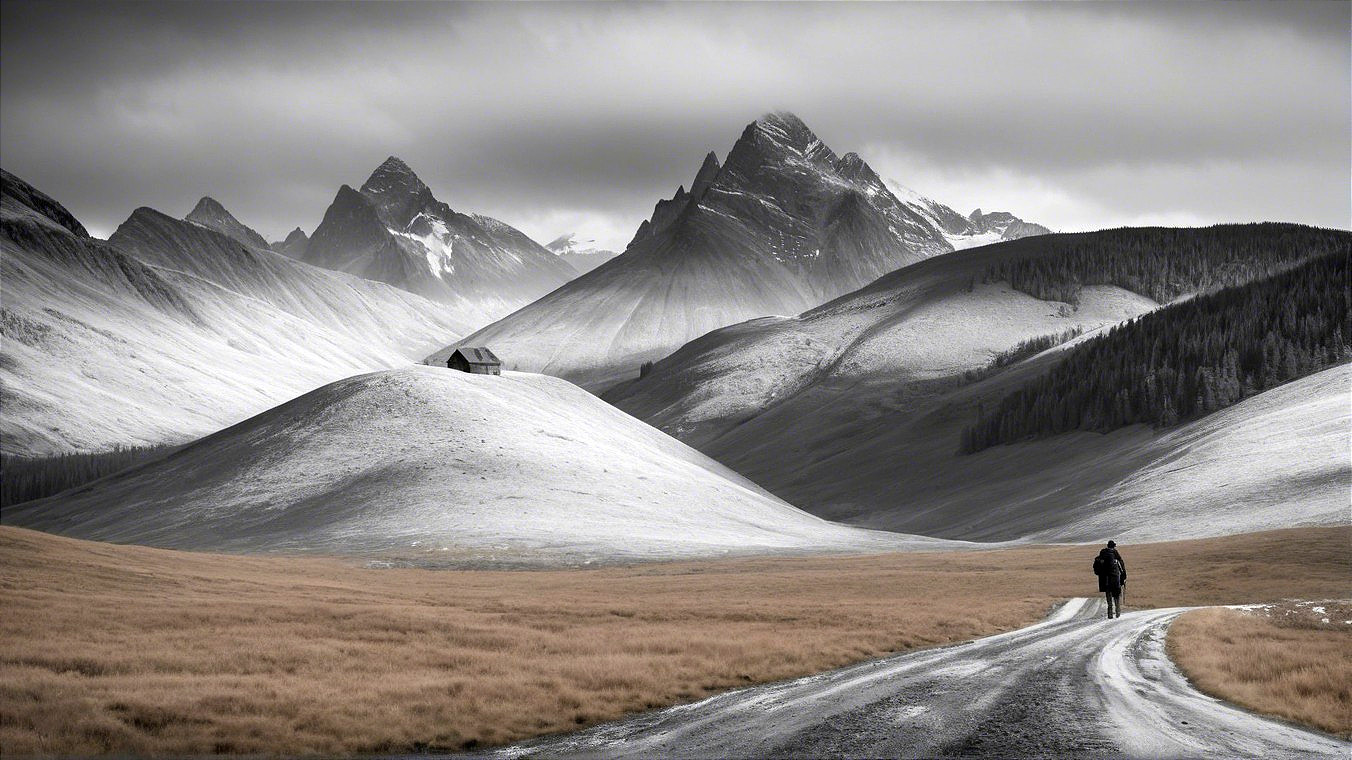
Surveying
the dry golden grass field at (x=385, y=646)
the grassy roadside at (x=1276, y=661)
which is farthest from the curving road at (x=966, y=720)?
the dry golden grass field at (x=385, y=646)

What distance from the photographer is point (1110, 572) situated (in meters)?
46.8

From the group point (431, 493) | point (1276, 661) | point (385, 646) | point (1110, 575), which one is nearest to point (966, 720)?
point (1276, 661)

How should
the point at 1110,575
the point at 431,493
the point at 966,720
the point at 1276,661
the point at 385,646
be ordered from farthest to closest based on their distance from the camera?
the point at 431,493 < the point at 1110,575 < the point at 385,646 < the point at 1276,661 < the point at 966,720

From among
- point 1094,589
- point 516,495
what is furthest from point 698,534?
point 1094,589

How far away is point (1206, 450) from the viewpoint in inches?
6850

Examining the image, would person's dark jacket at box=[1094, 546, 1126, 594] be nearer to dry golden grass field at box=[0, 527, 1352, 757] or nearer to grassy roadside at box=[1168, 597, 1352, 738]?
dry golden grass field at box=[0, 527, 1352, 757]

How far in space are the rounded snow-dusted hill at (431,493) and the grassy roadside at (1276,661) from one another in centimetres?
7431

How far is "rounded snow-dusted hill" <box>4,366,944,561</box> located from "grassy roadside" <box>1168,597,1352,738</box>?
2926 inches

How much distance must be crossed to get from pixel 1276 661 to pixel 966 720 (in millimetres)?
12065

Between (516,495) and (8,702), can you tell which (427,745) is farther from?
(516,495)

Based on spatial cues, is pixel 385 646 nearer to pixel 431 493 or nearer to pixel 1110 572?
pixel 1110 572

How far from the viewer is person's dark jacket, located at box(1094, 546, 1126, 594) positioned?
46.7m

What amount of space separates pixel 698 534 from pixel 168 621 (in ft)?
321

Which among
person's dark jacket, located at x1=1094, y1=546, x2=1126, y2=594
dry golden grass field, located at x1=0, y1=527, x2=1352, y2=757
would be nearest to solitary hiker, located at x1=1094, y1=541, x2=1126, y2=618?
person's dark jacket, located at x1=1094, y1=546, x2=1126, y2=594
